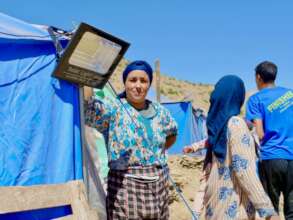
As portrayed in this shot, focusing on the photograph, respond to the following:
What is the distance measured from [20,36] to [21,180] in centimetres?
83

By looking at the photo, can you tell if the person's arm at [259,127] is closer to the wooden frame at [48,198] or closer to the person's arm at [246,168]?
the person's arm at [246,168]

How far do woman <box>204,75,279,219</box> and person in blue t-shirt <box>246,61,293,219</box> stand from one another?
118 cm

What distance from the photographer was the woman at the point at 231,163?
2.42 metres

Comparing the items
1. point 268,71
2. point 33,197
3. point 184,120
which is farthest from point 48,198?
point 184,120

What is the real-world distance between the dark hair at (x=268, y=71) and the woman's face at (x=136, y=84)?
1522mm

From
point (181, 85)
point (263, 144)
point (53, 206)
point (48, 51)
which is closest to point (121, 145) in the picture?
point (53, 206)

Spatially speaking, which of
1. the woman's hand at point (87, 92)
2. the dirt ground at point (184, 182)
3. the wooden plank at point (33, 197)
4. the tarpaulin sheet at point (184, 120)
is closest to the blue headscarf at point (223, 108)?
the woman's hand at point (87, 92)

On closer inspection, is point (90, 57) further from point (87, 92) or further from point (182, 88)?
point (182, 88)

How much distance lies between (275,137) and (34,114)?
7.00 ft

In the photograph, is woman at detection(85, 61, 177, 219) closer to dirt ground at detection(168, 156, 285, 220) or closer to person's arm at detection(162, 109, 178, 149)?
person's arm at detection(162, 109, 178, 149)

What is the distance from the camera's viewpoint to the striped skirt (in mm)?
2598

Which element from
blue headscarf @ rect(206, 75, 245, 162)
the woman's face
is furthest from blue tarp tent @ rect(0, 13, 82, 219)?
blue headscarf @ rect(206, 75, 245, 162)

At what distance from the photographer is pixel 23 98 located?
2.52 m

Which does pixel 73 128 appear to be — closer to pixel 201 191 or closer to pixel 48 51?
pixel 48 51
